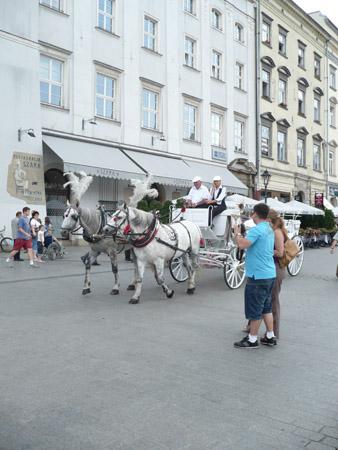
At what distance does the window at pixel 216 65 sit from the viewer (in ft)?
96.1

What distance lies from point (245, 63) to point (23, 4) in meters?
16.8

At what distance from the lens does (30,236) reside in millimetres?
14750

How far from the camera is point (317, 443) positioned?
341 cm

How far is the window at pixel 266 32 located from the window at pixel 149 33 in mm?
10881

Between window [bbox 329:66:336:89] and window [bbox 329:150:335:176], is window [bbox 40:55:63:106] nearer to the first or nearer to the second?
window [bbox 329:150:335:176]

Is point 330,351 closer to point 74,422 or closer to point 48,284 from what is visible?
point 74,422

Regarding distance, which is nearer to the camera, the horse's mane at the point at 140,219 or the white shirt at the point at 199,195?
the horse's mane at the point at 140,219

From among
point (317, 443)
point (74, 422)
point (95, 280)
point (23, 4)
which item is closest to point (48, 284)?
point (95, 280)

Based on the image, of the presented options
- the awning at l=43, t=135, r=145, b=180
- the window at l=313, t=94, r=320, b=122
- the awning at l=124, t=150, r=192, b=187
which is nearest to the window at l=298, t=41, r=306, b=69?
the window at l=313, t=94, r=320, b=122

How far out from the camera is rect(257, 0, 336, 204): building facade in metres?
33.8

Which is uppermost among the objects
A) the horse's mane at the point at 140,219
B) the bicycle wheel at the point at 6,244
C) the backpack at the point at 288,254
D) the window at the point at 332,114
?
the window at the point at 332,114

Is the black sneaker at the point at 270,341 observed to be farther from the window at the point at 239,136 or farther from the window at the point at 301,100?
the window at the point at 301,100

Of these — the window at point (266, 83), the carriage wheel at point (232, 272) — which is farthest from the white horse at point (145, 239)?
the window at point (266, 83)

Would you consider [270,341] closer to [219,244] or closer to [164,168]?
[219,244]
